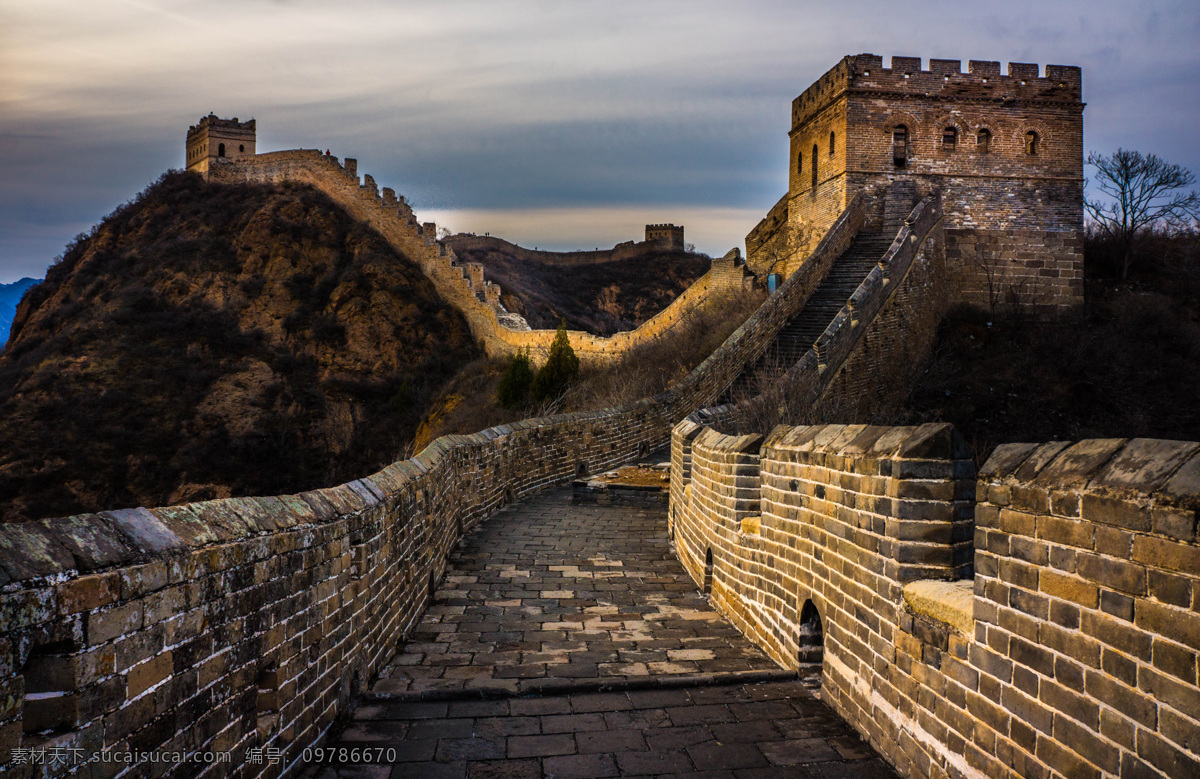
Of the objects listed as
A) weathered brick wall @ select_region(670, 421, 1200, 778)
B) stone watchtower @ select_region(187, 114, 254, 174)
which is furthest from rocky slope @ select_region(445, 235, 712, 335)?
weathered brick wall @ select_region(670, 421, 1200, 778)

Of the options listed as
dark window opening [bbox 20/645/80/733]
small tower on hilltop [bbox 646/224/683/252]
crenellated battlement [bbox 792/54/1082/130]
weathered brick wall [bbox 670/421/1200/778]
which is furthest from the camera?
small tower on hilltop [bbox 646/224/683/252]

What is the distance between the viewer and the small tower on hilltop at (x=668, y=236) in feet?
242

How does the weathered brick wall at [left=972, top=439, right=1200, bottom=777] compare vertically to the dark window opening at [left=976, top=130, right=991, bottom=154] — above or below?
below

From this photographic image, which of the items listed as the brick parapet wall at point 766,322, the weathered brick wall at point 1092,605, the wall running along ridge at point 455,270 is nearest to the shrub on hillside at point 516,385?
the wall running along ridge at point 455,270

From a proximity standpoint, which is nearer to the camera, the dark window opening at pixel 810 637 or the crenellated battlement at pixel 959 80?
the dark window opening at pixel 810 637

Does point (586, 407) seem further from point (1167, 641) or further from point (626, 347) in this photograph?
point (1167, 641)

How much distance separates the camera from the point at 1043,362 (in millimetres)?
24766

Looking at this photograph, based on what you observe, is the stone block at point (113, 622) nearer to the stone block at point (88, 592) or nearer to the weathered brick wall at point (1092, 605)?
the stone block at point (88, 592)

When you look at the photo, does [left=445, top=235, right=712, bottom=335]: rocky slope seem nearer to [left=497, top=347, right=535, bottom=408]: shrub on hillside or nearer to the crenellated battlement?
[left=497, top=347, right=535, bottom=408]: shrub on hillside

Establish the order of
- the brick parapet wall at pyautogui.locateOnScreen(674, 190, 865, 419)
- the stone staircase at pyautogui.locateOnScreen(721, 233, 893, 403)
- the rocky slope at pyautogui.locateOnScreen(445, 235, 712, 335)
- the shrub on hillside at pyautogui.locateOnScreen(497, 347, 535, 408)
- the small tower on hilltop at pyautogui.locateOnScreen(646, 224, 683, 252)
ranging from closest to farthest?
the brick parapet wall at pyautogui.locateOnScreen(674, 190, 865, 419)
the stone staircase at pyautogui.locateOnScreen(721, 233, 893, 403)
the shrub on hillside at pyautogui.locateOnScreen(497, 347, 535, 408)
the rocky slope at pyautogui.locateOnScreen(445, 235, 712, 335)
the small tower on hilltop at pyautogui.locateOnScreen(646, 224, 683, 252)

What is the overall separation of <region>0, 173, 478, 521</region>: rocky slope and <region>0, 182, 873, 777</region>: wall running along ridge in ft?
104

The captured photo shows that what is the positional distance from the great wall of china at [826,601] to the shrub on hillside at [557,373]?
21391 millimetres

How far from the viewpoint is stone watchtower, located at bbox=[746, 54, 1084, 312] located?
85.1 ft

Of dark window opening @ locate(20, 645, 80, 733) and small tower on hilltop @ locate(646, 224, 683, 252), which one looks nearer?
dark window opening @ locate(20, 645, 80, 733)
